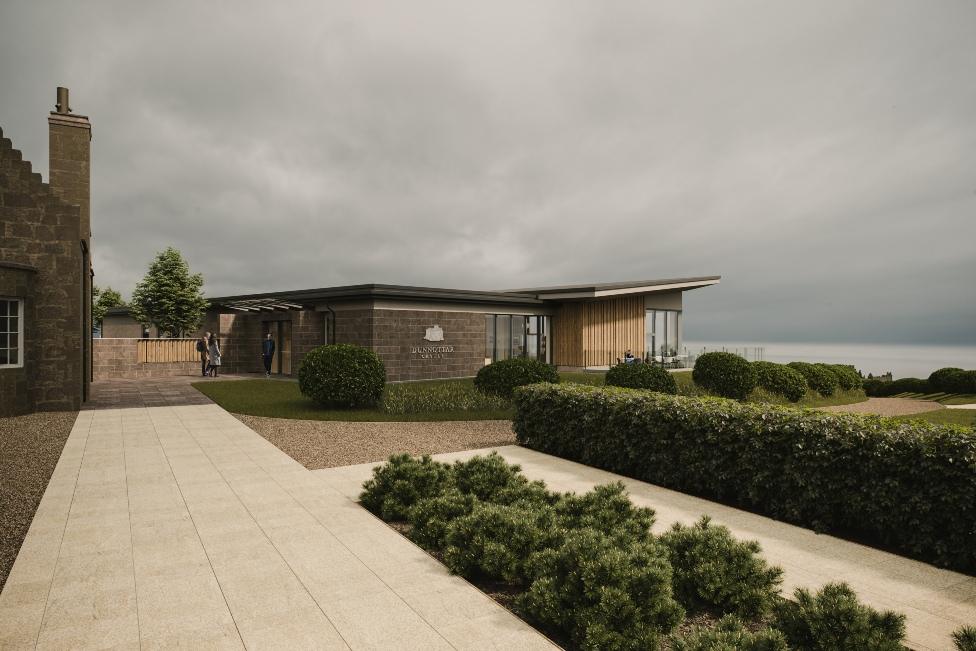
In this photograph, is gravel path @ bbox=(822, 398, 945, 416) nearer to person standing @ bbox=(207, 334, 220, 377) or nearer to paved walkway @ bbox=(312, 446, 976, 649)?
paved walkway @ bbox=(312, 446, 976, 649)

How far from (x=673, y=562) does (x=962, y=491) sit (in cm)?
254

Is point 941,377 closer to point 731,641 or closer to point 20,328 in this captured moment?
point 731,641

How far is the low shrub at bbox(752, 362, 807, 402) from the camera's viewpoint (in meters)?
18.2

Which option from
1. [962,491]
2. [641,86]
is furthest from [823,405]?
[962,491]

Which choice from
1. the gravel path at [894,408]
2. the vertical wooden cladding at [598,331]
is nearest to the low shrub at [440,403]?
the gravel path at [894,408]

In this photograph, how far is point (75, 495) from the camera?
6375 mm

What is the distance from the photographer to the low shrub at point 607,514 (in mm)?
4621

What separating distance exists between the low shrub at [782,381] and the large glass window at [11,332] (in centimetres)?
1974

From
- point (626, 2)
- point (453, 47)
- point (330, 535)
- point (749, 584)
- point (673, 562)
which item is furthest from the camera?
point (453, 47)

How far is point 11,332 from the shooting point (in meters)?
12.7

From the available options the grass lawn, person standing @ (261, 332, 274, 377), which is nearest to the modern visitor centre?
person standing @ (261, 332, 274, 377)

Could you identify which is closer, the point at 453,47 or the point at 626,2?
the point at 626,2

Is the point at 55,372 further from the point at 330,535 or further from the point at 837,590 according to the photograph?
the point at 837,590

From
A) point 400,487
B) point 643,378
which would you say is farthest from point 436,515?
point 643,378
